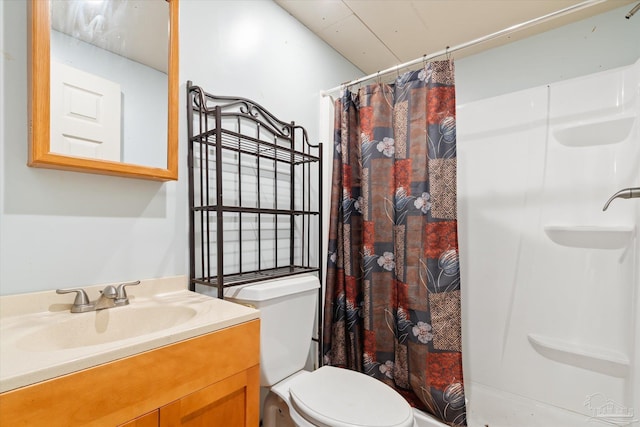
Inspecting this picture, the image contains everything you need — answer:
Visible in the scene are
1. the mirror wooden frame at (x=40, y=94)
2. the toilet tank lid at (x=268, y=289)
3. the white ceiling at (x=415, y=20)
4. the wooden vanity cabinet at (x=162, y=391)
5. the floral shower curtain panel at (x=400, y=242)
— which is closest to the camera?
the wooden vanity cabinet at (x=162, y=391)

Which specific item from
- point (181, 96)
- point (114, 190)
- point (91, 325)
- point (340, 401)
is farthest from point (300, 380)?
point (181, 96)

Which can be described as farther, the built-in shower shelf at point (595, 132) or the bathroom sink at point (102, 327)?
the built-in shower shelf at point (595, 132)

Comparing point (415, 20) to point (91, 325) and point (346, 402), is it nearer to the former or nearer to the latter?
point (346, 402)

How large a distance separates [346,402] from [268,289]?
0.49 m

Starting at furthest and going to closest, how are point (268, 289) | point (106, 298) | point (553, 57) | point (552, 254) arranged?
1. point (553, 57)
2. point (552, 254)
3. point (268, 289)
4. point (106, 298)

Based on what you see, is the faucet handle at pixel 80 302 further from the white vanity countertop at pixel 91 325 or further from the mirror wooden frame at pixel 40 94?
the mirror wooden frame at pixel 40 94

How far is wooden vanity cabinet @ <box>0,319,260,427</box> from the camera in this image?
0.52 m

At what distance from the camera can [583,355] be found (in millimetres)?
1444

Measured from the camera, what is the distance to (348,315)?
64.3 inches

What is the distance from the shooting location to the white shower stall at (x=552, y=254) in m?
1.39

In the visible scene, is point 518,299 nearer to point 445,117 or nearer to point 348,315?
point 348,315

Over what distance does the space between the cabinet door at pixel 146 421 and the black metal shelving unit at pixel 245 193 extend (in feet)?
1.50

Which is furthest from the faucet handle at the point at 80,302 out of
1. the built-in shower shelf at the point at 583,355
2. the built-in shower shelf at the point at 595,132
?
the built-in shower shelf at the point at 595,132

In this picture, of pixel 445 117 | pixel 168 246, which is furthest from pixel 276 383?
pixel 445 117
